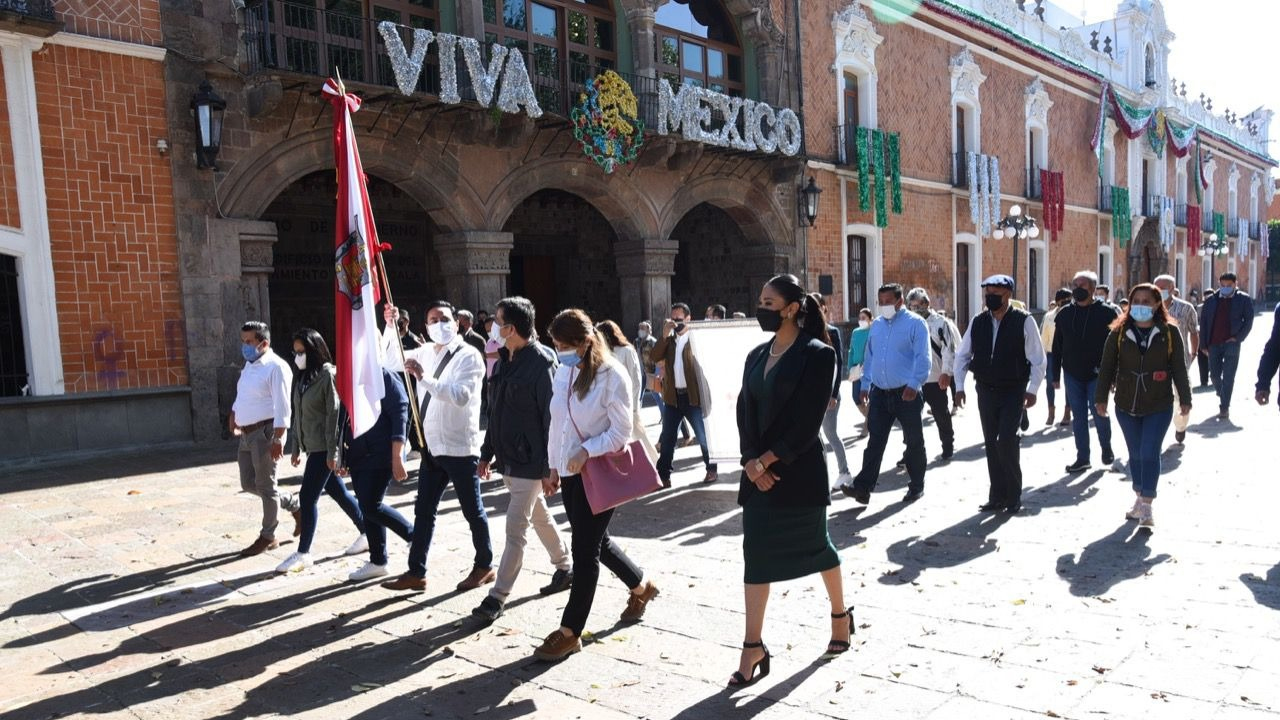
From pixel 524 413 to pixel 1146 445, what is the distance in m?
4.46

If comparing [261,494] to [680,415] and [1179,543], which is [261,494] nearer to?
[680,415]

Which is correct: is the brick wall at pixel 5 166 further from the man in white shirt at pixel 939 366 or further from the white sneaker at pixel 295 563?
the man in white shirt at pixel 939 366

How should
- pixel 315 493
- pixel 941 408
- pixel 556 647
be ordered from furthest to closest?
pixel 941 408, pixel 315 493, pixel 556 647

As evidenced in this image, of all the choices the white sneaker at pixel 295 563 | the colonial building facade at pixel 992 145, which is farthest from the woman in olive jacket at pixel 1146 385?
the colonial building facade at pixel 992 145

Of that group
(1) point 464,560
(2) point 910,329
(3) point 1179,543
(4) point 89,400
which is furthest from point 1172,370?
(4) point 89,400

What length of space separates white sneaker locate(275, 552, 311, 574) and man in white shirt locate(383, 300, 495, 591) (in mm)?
934

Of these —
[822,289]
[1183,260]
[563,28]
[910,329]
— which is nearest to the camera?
[910,329]

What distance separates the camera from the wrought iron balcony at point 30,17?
9.52 m

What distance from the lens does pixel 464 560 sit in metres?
6.23

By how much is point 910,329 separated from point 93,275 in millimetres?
9076

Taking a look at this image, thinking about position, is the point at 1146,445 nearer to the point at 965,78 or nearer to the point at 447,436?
the point at 447,436

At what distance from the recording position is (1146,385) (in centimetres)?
640

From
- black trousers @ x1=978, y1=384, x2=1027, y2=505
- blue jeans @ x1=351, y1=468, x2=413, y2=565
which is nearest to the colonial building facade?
black trousers @ x1=978, y1=384, x2=1027, y2=505

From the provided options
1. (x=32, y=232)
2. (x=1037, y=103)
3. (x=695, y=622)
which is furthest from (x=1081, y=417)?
(x=1037, y=103)
